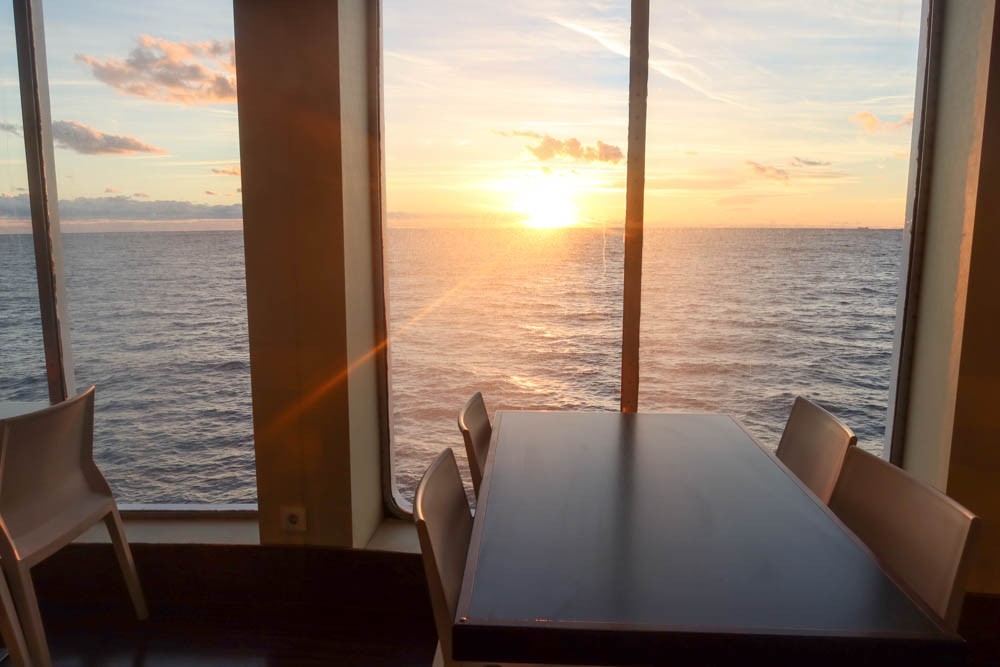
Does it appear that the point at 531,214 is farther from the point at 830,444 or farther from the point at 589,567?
the point at 589,567

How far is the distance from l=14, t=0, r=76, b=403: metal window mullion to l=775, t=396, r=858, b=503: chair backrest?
286 centimetres

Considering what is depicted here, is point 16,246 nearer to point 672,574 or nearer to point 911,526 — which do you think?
point 672,574

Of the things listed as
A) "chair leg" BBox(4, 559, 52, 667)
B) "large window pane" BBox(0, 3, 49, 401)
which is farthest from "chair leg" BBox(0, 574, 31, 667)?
"large window pane" BBox(0, 3, 49, 401)

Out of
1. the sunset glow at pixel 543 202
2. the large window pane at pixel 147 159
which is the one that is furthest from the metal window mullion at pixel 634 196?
the large window pane at pixel 147 159

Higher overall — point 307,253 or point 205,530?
point 307,253

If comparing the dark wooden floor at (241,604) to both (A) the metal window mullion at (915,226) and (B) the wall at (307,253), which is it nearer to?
(B) the wall at (307,253)

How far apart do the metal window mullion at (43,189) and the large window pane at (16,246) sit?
0.03 m

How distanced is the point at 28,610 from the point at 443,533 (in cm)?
128

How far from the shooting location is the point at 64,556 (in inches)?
97.3

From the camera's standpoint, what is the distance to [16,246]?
2.66 meters

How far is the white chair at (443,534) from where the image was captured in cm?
118

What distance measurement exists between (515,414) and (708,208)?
1.40 m

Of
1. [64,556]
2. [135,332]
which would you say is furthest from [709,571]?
[135,332]

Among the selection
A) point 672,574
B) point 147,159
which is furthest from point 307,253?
point 672,574
